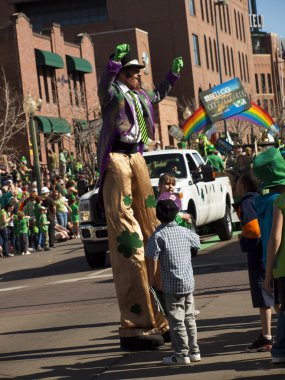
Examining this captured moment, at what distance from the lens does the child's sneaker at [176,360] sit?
26.6ft

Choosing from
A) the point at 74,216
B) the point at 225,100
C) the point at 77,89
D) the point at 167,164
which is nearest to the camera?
the point at 167,164

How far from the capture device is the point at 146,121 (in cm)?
952

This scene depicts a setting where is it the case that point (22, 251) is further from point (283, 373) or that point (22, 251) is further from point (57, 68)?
point (57, 68)

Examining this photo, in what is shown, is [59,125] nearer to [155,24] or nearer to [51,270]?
[155,24]

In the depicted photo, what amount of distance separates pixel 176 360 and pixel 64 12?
75005mm

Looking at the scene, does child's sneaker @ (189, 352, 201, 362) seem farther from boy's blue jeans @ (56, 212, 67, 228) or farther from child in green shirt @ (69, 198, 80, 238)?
child in green shirt @ (69, 198, 80, 238)

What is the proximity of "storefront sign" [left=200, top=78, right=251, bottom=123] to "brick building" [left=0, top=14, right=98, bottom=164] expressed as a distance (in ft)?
55.3

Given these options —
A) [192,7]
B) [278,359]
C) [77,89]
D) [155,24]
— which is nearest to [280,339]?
[278,359]

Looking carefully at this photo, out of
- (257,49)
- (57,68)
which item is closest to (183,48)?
(57,68)

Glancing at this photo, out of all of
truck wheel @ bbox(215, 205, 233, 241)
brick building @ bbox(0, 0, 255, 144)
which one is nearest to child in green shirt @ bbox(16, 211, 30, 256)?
truck wheel @ bbox(215, 205, 233, 241)

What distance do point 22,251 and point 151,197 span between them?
18229 mm

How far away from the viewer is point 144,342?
8930mm

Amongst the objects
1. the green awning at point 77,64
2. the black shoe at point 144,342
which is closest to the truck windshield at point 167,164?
the black shoe at point 144,342

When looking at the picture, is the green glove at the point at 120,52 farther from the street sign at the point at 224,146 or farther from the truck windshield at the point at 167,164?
the street sign at the point at 224,146
